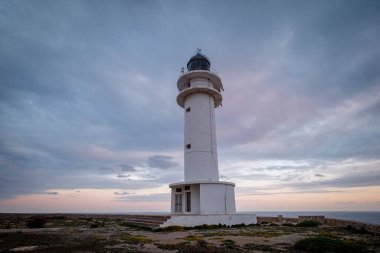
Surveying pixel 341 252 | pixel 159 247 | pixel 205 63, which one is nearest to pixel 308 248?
pixel 341 252

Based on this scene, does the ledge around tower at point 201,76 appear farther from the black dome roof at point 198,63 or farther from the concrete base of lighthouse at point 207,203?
the concrete base of lighthouse at point 207,203

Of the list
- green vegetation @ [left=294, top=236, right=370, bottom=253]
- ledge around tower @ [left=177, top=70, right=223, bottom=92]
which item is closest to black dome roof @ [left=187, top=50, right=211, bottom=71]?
ledge around tower @ [left=177, top=70, right=223, bottom=92]

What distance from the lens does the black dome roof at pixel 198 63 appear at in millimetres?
19983

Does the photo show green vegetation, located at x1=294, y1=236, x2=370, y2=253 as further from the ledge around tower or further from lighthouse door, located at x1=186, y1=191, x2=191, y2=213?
the ledge around tower

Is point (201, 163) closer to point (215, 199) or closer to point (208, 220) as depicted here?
point (215, 199)

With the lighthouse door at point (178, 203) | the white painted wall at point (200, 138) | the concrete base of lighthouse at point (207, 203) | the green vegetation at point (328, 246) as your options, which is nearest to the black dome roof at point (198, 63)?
the white painted wall at point (200, 138)

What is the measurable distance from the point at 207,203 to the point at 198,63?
10943 millimetres

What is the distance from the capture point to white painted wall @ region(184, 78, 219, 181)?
17.2 metres

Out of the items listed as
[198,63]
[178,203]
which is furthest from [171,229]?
[198,63]

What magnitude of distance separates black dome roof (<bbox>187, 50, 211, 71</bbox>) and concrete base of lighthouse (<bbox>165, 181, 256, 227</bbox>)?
9.31 metres

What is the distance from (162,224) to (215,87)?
1158 centimetres

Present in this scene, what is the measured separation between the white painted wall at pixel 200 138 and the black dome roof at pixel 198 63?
128 cm

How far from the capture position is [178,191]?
17.3 m

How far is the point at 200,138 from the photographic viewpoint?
1781 cm
